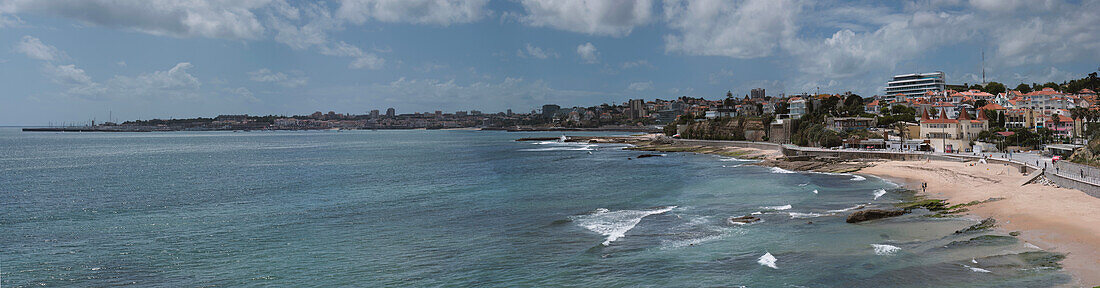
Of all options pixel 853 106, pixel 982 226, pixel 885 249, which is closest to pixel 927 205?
pixel 982 226

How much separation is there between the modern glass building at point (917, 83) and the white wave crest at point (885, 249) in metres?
166

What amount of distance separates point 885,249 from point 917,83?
173 metres

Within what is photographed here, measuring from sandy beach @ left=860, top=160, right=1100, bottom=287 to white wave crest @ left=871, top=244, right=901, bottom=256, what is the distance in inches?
196

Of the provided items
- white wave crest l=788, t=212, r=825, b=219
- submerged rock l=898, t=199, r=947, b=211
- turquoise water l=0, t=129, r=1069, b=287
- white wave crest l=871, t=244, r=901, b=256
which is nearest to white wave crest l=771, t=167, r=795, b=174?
turquoise water l=0, t=129, r=1069, b=287

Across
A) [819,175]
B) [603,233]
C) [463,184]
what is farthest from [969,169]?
[463,184]

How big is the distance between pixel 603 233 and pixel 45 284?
21.5m

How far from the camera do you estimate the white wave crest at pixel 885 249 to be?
76.7ft

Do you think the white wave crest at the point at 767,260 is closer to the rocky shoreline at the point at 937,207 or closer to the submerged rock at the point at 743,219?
the submerged rock at the point at 743,219

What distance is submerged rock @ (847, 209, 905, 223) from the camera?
30.0m

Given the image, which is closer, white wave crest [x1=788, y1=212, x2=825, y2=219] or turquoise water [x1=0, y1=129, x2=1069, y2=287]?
turquoise water [x1=0, y1=129, x2=1069, y2=287]

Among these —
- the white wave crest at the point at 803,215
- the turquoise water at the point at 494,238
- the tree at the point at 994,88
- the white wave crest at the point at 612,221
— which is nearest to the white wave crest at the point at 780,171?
the turquoise water at the point at 494,238

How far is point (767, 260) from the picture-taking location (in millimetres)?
22969

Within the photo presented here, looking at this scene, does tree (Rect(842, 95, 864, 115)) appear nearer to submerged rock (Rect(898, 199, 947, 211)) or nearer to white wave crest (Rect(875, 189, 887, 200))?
white wave crest (Rect(875, 189, 887, 200))

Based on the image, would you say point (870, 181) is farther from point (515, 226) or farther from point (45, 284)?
point (45, 284)
